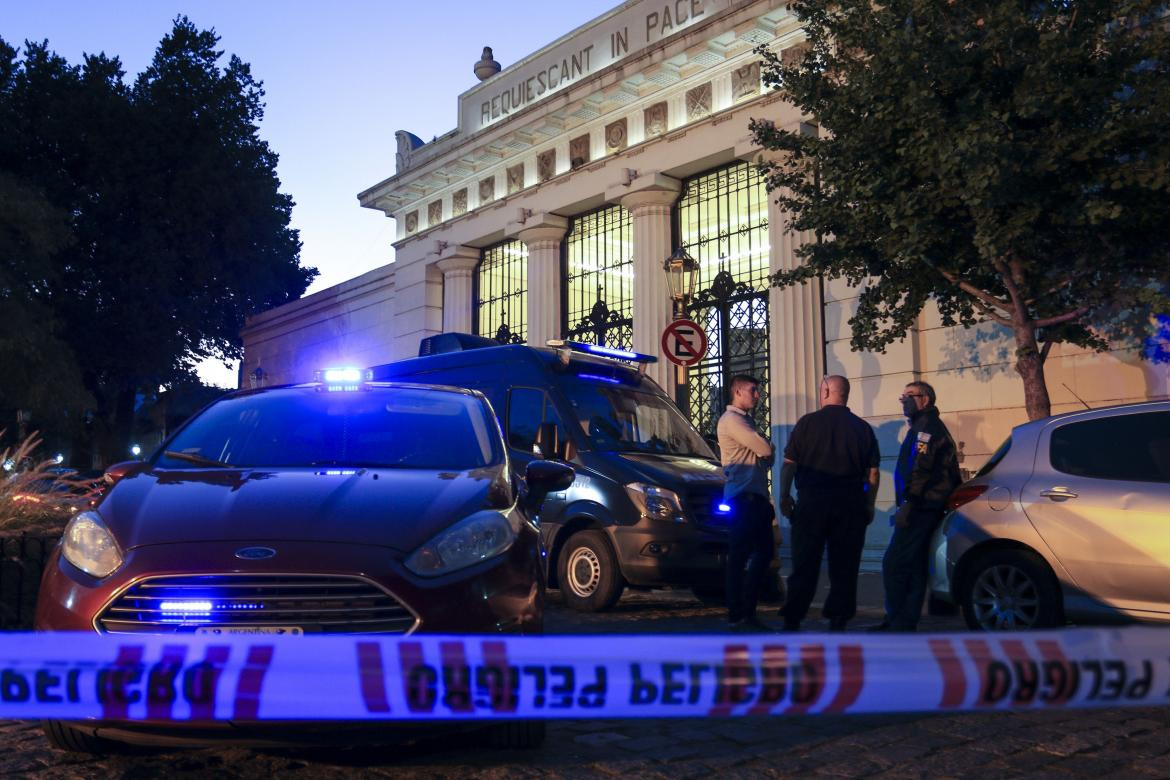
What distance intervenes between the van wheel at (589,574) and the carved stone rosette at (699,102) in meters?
12.0

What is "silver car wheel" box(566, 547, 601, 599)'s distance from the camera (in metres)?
8.71

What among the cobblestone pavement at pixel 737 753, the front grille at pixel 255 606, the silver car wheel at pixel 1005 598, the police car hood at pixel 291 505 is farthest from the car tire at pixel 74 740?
the silver car wheel at pixel 1005 598

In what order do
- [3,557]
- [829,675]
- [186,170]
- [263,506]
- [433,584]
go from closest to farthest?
[829,675], [433,584], [263,506], [3,557], [186,170]

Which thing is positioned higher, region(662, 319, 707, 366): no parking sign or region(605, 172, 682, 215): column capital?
region(605, 172, 682, 215): column capital

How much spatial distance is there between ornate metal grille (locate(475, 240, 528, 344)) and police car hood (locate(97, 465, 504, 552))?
1919 centimetres

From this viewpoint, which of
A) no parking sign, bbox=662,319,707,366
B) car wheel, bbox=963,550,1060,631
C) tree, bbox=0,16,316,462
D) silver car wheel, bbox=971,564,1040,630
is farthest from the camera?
tree, bbox=0,16,316,462

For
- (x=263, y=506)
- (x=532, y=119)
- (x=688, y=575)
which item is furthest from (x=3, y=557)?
(x=532, y=119)

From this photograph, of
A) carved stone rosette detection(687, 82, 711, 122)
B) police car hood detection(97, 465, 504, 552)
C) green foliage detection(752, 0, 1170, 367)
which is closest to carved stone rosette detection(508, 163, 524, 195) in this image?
carved stone rosette detection(687, 82, 711, 122)

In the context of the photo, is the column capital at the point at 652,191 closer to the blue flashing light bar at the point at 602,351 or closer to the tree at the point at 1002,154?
the tree at the point at 1002,154

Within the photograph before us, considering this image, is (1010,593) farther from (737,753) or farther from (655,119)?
(655,119)

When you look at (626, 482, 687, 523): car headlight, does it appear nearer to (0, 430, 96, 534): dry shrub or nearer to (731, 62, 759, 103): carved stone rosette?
(0, 430, 96, 534): dry shrub

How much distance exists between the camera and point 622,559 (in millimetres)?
8469

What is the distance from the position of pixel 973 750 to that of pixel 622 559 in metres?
4.39

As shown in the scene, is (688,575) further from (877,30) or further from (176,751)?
(877,30)
